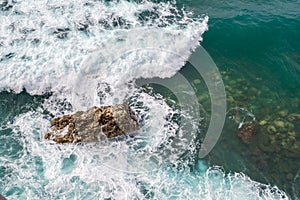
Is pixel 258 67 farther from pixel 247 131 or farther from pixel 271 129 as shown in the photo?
pixel 247 131

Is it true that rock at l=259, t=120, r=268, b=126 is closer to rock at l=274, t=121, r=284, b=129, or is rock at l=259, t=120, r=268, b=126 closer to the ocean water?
the ocean water

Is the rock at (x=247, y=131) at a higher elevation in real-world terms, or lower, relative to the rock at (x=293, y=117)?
lower

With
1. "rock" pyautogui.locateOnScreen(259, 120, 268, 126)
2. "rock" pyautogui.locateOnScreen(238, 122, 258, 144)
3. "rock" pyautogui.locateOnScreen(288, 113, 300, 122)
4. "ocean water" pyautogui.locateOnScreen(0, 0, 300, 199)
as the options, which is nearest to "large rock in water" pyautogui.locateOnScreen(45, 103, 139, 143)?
"ocean water" pyautogui.locateOnScreen(0, 0, 300, 199)

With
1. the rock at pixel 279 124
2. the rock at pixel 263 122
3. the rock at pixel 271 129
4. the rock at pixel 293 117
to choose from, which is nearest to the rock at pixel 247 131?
the rock at pixel 263 122

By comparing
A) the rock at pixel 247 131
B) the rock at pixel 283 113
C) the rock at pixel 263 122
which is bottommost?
the rock at pixel 247 131

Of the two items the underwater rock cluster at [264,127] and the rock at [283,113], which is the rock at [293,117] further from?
the rock at [283,113]

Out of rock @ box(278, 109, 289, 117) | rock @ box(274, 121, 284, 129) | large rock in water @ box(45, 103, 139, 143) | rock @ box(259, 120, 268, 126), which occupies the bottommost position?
large rock in water @ box(45, 103, 139, 143)

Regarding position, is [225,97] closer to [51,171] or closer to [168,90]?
[168,90]
